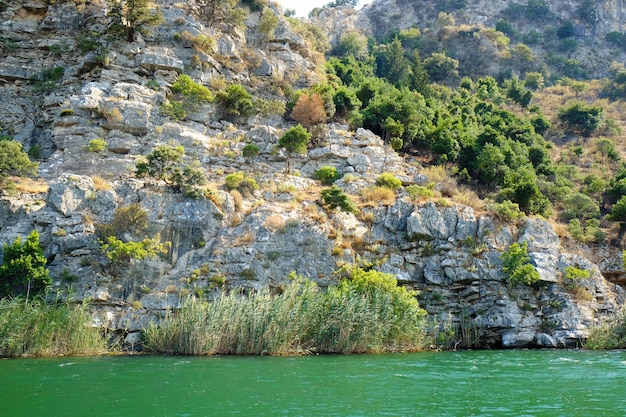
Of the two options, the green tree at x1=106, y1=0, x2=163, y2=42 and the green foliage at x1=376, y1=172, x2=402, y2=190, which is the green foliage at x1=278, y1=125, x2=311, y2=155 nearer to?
the green foliage at x1=376, y1=172, x2=402, y2=190

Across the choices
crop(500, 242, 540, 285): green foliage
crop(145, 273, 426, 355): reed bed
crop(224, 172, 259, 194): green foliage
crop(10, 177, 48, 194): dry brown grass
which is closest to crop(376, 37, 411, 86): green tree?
crop(224, 172, 259, 194): green foliage

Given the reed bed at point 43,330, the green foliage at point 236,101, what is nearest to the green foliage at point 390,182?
the green foliage at point 236,101

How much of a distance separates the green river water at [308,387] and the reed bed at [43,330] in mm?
1353

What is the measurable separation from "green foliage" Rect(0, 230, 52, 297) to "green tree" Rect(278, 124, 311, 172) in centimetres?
1680

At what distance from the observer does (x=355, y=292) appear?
26.0 metres

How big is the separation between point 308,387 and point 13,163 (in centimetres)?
2371

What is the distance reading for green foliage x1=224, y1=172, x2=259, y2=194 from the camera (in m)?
33.4

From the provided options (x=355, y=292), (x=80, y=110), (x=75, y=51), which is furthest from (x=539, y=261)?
(x=75, y=51)

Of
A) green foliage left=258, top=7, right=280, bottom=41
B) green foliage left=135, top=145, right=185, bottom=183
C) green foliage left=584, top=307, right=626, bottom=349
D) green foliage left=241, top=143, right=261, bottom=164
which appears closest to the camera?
green foliage left=584, top=307, right=626, bottom=349

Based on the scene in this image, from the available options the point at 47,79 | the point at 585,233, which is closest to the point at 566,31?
the point at 585,233

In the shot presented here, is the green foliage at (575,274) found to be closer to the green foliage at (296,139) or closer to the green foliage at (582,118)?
the green foliage at (296,139)

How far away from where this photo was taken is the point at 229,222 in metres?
31.0

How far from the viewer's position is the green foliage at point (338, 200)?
32125 millimetres

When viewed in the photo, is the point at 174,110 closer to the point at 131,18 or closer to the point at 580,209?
the point at 131,18
